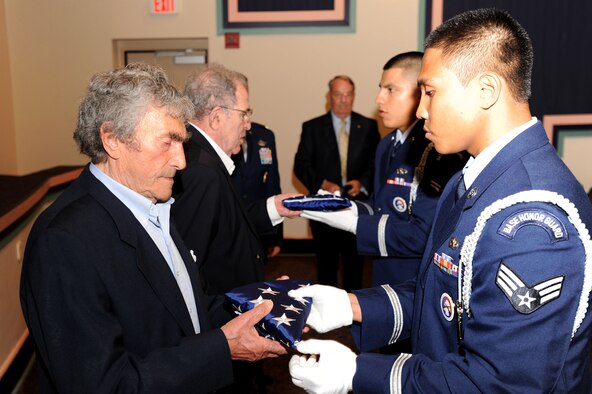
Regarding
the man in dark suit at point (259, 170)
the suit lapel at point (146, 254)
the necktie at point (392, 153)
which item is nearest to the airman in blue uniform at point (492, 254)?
the suit lapel at point (146, 254)

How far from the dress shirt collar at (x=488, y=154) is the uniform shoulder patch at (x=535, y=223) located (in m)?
0.21

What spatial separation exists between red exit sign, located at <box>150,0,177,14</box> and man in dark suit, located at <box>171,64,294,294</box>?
358cm

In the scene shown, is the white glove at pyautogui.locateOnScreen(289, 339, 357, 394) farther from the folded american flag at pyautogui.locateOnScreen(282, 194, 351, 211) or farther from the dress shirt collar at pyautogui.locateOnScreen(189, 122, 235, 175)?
the folded american flag at pyautogui.locateOnScreen(282, 194, 351, 211)

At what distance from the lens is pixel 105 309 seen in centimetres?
133

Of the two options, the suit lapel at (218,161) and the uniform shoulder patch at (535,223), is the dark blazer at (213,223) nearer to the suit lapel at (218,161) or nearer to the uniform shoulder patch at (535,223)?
the suit lapel at (218,161)

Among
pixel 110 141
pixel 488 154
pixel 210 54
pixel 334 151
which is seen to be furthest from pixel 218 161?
pixel 210 54

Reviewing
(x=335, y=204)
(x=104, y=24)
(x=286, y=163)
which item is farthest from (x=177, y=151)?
(x=104, y=24)

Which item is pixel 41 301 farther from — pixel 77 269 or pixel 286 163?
pixel 286 163

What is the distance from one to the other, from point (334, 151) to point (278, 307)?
345 cm

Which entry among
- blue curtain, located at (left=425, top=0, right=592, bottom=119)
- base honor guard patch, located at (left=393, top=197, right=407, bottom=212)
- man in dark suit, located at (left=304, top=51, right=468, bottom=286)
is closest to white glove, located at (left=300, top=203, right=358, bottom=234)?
man in dark suit, located at (left=304, top=51, right=468, bottom=286)

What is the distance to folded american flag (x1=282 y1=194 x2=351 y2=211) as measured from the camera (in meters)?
2.78

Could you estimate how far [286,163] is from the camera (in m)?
6.11

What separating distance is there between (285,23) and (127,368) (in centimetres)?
505

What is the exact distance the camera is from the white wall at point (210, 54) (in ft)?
19.2
